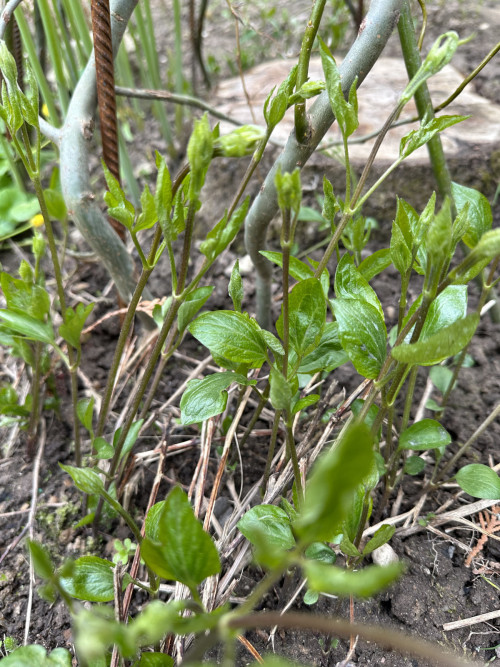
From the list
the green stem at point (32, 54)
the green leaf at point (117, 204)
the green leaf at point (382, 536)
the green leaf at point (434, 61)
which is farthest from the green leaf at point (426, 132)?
the green stem at point (32, 54)

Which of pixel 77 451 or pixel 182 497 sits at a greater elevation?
pixel 182 497

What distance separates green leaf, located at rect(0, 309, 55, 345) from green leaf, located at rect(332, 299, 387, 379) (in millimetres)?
474

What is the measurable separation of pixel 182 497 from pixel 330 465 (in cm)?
20

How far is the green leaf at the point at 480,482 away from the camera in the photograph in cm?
82

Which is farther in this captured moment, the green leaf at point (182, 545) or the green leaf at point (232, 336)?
the green leaf at point (232, 336)

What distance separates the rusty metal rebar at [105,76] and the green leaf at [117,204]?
0.30 m

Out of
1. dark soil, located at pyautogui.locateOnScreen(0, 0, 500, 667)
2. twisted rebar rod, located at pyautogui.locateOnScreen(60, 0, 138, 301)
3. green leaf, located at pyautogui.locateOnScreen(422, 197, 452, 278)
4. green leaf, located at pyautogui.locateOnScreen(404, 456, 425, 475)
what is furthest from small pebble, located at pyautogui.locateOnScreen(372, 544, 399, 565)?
twisted rebar rod, located at pyautogui.locateOnScreen(60, 0, 138, 301)

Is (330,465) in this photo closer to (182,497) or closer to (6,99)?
(182,497)

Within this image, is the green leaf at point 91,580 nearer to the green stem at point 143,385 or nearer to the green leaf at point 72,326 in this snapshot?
the green stem at point 143,385

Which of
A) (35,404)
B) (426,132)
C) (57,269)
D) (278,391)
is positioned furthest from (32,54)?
(278,391)

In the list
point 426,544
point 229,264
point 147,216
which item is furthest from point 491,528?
point 229,264

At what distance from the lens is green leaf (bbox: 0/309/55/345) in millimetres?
872

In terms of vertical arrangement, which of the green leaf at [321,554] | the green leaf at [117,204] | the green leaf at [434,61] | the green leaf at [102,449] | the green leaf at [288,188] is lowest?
the green leaf at [321,554]

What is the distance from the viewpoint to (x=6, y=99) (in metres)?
0.72
